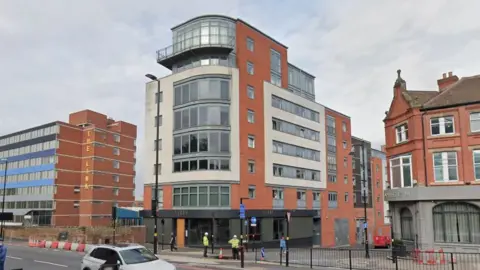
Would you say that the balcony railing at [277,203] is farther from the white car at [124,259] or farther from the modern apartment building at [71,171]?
the modern apartment building at [71,171]

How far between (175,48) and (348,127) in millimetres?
31844

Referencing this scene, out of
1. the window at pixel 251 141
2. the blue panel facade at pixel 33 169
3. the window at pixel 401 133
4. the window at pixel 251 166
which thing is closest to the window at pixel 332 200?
the window at pixel 251 166

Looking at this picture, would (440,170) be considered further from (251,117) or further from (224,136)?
(251,117)

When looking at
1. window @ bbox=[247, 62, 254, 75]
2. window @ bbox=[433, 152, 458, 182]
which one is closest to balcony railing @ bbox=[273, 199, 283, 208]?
window @ bbox=[247, 62, 254, 75]

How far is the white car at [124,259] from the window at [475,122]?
23469 millimetres

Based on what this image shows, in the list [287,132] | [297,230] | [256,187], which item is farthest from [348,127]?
[256,187]

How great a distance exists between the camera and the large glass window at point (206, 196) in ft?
129

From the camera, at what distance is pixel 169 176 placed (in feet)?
139

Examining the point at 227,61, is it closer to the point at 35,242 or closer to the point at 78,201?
the point at 35,242

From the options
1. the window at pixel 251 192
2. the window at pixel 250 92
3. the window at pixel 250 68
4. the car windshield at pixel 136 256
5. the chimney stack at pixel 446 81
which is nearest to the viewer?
the car windshield at pixel 136 256

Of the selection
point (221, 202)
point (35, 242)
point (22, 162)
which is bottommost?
point (35, 242)

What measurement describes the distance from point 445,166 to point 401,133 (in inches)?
175

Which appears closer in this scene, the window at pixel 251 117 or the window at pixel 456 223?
the window at pixel 456 223

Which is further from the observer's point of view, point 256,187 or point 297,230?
point 297,230
